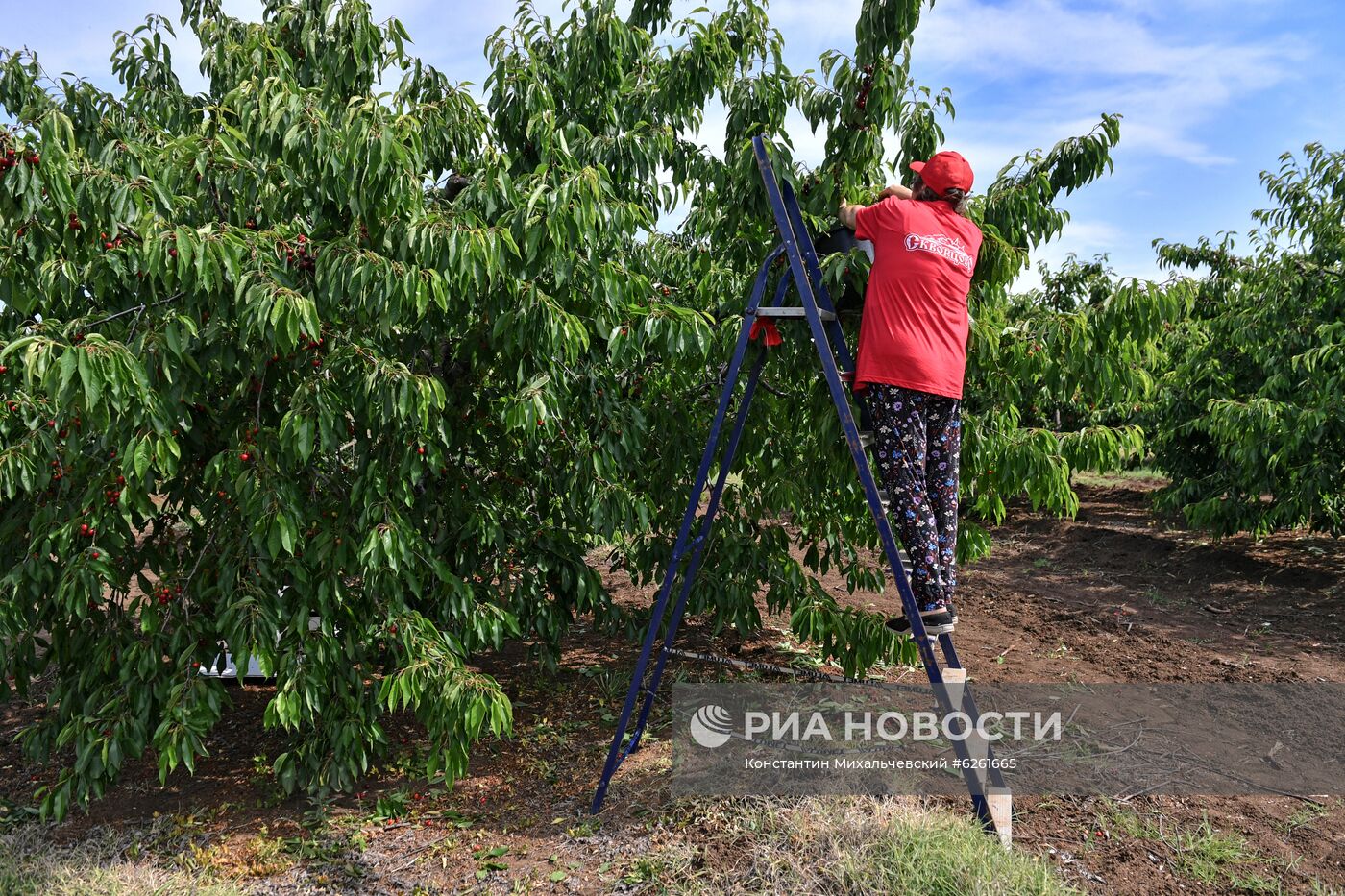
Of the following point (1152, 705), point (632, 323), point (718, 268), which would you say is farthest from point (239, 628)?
point (1152, 705)

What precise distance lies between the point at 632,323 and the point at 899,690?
7.91ft

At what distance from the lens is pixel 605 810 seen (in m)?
3.72

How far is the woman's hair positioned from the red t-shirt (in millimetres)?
60

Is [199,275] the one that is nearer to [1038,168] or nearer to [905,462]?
[905,462]

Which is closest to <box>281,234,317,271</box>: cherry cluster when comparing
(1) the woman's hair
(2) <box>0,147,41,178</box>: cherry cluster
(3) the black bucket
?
(2) <box>0,147,41,178</box>: cherry cluster

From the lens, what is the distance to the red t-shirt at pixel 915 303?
3.10m

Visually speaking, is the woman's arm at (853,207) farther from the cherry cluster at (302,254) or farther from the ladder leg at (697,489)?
the cherry cluster at (302,254)

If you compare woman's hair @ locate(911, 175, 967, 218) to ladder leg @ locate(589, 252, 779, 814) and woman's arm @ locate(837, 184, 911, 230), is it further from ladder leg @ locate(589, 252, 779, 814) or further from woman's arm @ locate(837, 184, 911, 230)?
ladder leg @ locate(589, 252, 779, 814)

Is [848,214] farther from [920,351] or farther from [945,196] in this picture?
[920,351]

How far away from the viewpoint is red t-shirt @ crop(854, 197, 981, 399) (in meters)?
3.10

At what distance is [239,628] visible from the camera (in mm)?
3137

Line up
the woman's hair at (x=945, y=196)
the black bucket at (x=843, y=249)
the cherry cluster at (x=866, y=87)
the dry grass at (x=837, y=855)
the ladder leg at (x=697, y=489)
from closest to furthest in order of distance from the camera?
the dry grass at (x=837, y=855), the woman's hair at (x=945, y=196), the ladder leg at (x=697, y=489), the black bucket at (x=843, y=249), the cherry cluster at (x=866, y=87)

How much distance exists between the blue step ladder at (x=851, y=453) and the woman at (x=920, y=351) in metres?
0.10

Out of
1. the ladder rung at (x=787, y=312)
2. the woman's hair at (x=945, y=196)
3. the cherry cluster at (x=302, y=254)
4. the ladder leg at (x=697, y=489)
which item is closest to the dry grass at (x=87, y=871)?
the ladder leg at (x=697, y=489)
